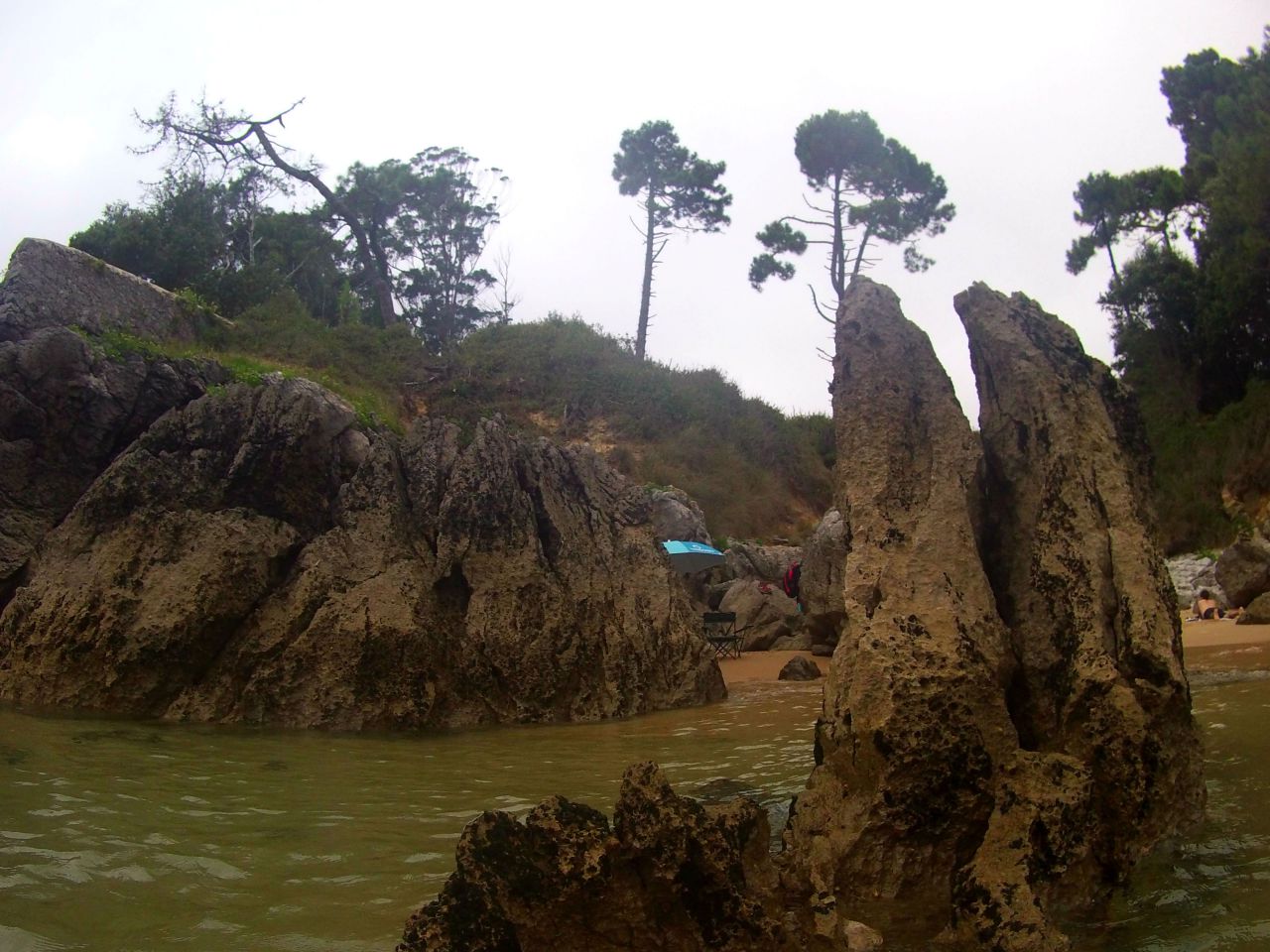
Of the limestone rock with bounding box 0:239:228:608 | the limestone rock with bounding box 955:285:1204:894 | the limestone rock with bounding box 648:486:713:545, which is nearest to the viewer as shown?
the limestone rock with bounding box 955:285:1204:894

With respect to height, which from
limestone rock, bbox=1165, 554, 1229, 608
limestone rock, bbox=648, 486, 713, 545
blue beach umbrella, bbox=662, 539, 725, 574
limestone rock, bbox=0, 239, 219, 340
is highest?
limestone rock, bbox=0, 239, 219, 340

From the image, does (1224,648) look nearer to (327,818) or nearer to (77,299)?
(327,818)

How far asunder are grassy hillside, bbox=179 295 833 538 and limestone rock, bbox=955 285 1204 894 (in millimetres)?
20819

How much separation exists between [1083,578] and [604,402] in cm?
2962

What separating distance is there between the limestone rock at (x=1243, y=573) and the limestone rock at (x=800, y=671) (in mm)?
7439

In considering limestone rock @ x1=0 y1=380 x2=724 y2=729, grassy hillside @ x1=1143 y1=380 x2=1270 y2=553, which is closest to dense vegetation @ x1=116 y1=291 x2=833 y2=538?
grassy hillside @ x1=1143 y1=380 x2=1270 y2=553

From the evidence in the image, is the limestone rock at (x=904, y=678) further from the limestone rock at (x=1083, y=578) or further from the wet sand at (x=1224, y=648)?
the wet sand at (x=1224, y=648)

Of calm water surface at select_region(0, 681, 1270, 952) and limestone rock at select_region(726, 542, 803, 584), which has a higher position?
limestone rock at select_region(726, 542, 803, 584)

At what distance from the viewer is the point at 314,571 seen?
904 cm

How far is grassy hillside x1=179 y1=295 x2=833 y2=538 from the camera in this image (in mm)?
28203

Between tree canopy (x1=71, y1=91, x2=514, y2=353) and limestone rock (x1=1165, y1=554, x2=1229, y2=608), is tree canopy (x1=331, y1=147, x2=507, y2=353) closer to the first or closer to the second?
tree canopy (x1=71, y1=91, x2=514, y2=353)

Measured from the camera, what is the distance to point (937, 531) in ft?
16.1

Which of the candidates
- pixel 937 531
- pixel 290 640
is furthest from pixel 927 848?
pixel 290 640

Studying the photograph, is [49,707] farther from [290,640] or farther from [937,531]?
[937,531]
